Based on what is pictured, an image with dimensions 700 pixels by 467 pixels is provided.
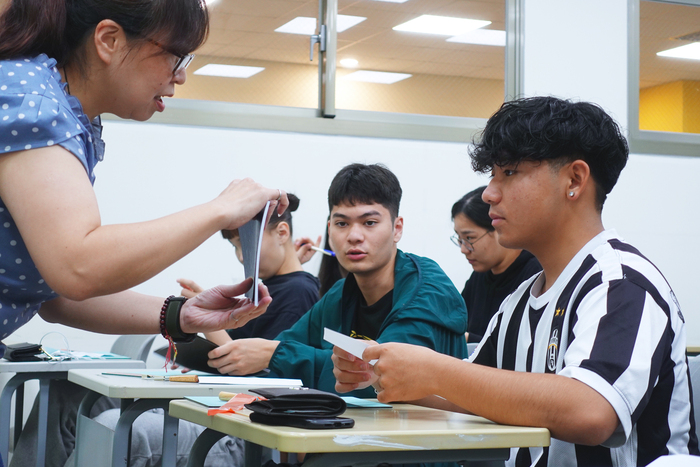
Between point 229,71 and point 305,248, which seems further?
→ point 229,71

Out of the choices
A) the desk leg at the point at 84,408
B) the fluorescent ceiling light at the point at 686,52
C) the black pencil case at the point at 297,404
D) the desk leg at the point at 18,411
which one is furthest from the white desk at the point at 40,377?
the fluorescent ceiling light at the point at 686,52

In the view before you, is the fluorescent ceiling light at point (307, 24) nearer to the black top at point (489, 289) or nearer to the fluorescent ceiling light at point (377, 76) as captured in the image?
the fluorescent ceiling light at point (377, 76)

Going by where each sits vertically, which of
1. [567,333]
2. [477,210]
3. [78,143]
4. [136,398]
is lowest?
[136,398]

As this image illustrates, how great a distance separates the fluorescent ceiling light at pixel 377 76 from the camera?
4.32 metres

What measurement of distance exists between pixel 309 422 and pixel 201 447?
1.55 feet

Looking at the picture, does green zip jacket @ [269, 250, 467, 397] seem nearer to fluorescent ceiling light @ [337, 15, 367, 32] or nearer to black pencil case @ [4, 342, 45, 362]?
black pencil case @ [4, 342, 45, 362]

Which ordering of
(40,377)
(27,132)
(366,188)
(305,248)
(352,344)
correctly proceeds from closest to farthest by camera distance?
(27,132)
(352,344)
(366,188)
(40,377)
(305,248)

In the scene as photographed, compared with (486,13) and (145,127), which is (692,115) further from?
(145,127)

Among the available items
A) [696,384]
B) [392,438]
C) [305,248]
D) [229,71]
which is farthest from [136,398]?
[229,71]

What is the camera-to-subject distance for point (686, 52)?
16.0 ft

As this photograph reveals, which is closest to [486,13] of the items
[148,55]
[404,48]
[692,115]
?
[404,48]

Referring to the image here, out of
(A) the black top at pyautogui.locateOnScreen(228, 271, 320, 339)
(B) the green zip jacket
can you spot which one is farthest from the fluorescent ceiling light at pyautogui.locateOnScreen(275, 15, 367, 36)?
(B) the green zip jacket

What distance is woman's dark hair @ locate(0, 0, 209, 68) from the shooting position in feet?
3.32

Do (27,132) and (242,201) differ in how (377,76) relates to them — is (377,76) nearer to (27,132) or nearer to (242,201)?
(242,201)
